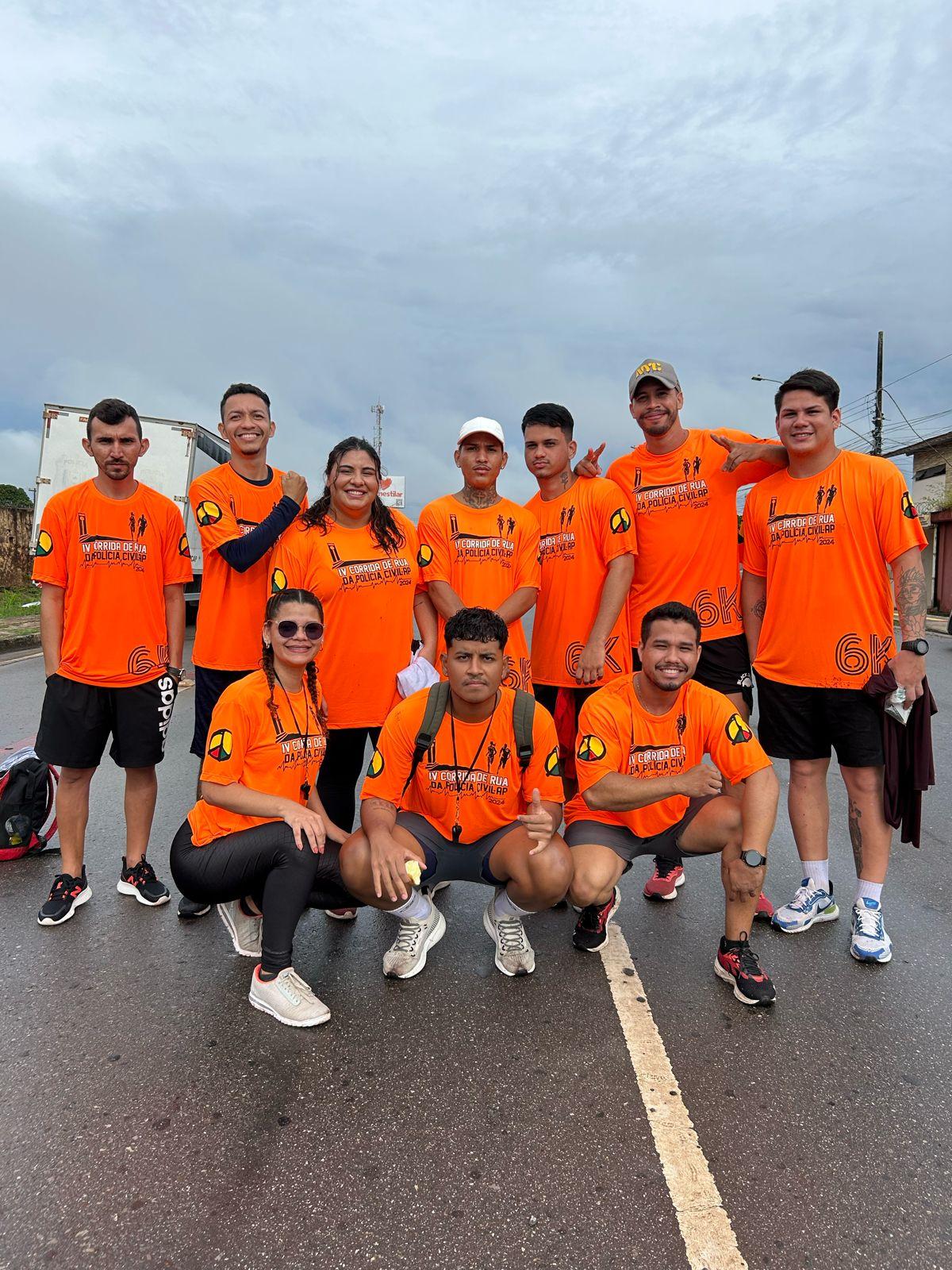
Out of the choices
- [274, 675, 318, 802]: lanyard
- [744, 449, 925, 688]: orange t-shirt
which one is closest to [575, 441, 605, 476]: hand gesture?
[744, 449, 925, 688]: orange t-shirt

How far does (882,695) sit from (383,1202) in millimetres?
2725

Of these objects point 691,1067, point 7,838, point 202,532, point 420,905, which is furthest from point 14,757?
point 691,1067

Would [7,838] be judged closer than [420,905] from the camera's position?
No

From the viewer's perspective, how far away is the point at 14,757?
14.5 feet

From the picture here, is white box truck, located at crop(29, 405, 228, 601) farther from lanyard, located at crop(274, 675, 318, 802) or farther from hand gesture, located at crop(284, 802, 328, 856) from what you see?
hand gesture, located at crop(284, 802, 328, 856)

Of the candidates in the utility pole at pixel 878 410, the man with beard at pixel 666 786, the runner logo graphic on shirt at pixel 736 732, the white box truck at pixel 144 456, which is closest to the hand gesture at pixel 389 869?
the man with beard at pixel 666 786

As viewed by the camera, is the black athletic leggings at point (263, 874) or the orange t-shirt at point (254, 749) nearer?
the black athletic leggings at point (263, 874)

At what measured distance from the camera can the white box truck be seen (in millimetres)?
12492

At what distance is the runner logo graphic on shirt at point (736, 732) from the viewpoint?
10.6ft

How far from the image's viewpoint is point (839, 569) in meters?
3.48

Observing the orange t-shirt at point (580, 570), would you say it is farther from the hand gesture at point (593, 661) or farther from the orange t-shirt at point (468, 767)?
the orange t-shirt at point (468, 767)

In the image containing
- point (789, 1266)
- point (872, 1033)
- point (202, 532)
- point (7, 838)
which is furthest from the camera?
point (7, 838)

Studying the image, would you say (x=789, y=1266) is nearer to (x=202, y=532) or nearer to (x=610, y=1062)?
(x=610, y=1062)

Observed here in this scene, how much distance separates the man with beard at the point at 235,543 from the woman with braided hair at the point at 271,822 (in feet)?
1.86
